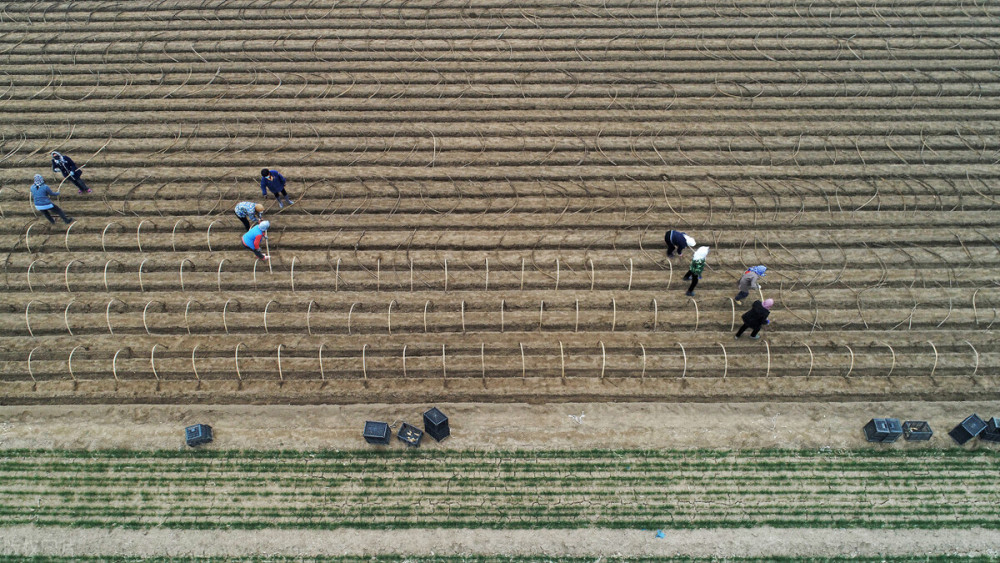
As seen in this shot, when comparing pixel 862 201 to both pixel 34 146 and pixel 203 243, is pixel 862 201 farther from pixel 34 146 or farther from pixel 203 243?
pixel 34 146

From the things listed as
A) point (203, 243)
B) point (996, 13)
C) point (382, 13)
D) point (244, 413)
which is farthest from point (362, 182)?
point (996, 13)

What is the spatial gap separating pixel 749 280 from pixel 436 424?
7.22 metres

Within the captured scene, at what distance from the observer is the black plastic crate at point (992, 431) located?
389 inches

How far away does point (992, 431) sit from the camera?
9.97 metres

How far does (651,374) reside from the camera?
11172mm

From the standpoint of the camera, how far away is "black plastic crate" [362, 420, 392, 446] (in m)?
9.79

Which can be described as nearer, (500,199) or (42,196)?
(42,196)

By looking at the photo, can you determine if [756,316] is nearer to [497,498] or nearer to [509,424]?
[509,424]

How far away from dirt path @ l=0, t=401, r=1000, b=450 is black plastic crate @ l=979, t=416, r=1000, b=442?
499mm

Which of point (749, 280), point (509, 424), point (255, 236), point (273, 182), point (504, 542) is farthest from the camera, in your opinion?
point (273, 182)

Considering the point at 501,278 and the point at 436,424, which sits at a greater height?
the point at 501,278

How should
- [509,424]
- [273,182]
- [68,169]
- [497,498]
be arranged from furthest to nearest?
[68,169]
[273,182]
[509,424]
[497,498]

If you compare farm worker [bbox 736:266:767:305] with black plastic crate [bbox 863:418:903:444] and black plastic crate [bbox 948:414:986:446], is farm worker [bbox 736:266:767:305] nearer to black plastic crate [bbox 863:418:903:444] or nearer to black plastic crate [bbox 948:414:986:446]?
black plastic crate [bbox 863:418:903:444]

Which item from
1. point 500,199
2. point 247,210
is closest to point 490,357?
point 500,199
